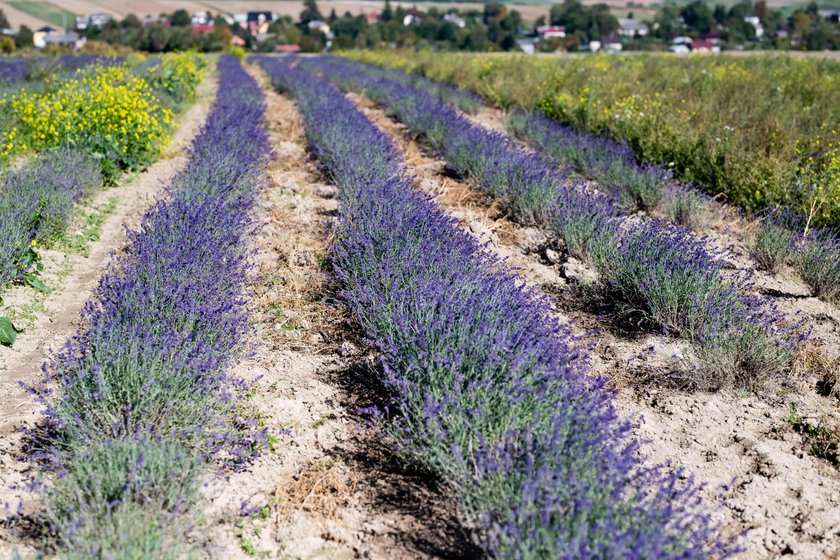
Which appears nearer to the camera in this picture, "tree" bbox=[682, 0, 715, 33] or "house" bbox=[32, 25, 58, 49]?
"house" bbox=[32, 25, 58, 49]

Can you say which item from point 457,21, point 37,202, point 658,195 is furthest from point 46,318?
point 457,21

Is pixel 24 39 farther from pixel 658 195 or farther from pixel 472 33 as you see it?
pixel 658 195

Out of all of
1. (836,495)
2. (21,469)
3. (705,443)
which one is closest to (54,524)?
(21,469)

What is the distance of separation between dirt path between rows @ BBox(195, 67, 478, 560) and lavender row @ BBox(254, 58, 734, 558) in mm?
154

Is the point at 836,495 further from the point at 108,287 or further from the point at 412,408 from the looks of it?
the point at 108,287

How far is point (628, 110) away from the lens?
871 centimetres

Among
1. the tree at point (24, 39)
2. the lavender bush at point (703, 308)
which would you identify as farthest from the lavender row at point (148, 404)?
the tree at point (24, 39)

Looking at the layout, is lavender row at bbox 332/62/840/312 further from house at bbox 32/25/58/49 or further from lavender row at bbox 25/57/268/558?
house at bbox 32/25/58/49

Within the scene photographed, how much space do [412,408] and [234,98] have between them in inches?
374

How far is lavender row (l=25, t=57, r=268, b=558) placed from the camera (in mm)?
2246

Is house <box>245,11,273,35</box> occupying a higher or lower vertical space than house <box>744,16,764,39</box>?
higher

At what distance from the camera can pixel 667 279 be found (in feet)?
13.0

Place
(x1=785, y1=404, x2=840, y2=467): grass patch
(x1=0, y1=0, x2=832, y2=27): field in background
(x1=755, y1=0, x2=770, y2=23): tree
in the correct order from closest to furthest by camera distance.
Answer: (x1=785, y1=404, x2=840, y2=467): grass patch
(x1=755, y1=0, x2=770, y2=23): tree
(x1=0, y1=0, x2=832, y2=27): field in background

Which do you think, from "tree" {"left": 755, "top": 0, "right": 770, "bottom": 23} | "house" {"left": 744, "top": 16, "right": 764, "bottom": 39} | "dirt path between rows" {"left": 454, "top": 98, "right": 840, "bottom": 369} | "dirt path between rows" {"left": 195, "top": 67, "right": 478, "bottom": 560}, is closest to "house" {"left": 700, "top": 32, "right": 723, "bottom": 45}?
Result: "house" {"left": 744, "top": 16, "right": 764, "bottom": 39}
